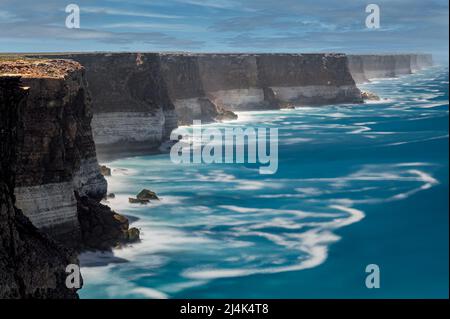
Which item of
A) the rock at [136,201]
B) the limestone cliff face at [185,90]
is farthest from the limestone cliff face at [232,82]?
the rock at [136,201]

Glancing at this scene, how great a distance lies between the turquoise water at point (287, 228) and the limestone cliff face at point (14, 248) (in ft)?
30.0

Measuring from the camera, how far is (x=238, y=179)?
65.0m

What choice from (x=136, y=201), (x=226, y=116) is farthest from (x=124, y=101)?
(x=226, y=116)

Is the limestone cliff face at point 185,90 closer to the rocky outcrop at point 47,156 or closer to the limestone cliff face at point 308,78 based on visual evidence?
the limestone cliff face at point 308,78

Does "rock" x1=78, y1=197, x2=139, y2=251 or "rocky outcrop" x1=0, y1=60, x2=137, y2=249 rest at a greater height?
"rocky outcrop" x1=0, y1=60, x2=137, y2=249

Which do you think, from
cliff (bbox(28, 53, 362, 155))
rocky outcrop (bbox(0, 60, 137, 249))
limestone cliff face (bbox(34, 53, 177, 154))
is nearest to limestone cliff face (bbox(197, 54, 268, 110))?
cliff (bbox(28, 53, 362, 155))

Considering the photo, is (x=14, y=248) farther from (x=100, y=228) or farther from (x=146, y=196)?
(x=146, y=196)

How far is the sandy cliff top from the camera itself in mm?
33656

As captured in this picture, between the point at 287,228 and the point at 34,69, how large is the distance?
2103 cm

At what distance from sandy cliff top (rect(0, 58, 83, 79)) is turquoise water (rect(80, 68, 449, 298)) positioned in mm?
10559

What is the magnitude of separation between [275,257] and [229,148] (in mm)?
46200

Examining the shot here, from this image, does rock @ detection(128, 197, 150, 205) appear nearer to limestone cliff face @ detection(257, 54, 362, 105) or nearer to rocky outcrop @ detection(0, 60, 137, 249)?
rocky outcrop @ detection(0, 60, 137, 249)

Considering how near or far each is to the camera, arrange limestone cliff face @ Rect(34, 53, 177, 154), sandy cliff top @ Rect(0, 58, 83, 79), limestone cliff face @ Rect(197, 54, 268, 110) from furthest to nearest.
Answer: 1. limestone cliff face @ Rect(197, 54, 268, 110)
2. limestone cliff face @ Rect(34, 53, 177, 154)
3. sandy cliff top @ Rect(0, 58, 83, 79)

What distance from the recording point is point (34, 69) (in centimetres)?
3606
